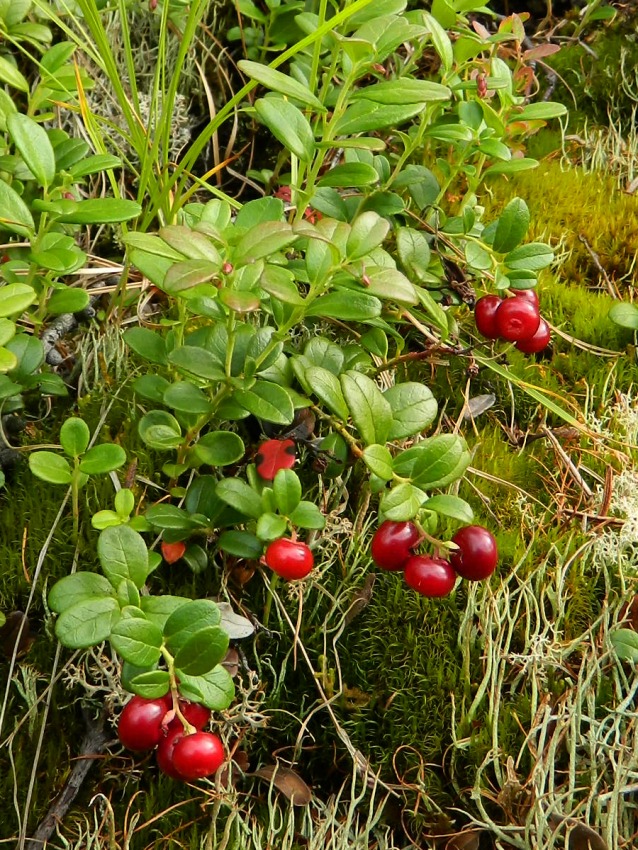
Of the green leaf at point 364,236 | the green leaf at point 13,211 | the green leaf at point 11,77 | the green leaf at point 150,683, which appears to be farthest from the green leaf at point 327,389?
the green leaf at point 11,77

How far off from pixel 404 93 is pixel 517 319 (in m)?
0.51

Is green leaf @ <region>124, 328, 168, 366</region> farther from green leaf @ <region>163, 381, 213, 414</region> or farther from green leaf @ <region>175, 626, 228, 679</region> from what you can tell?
green leaf @ <region>175, 626, 228, 679</region>

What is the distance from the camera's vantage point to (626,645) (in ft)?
5.34

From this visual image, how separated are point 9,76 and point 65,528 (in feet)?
3.38

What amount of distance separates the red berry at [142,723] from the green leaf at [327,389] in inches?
22.8

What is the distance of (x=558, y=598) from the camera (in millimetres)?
1728

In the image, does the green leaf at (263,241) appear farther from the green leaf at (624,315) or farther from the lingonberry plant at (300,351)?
the green leaf at (624,315)

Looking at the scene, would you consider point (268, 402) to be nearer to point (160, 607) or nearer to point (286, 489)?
point (286, 489)

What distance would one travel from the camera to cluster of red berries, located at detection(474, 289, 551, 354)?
187 cm

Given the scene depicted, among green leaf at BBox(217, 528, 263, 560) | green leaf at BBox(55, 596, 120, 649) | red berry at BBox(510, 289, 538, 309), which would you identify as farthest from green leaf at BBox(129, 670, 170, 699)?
red berry at BBox(510, 289, 538, 309)

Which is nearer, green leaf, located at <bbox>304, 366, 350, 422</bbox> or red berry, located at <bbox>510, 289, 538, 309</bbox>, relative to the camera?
green leaf, located at <bbox>304, 366, 350, 422</bbox>

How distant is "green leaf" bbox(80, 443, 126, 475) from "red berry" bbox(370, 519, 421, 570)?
506mm

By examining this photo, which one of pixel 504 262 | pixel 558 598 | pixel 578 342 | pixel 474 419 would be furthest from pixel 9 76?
pixel 558 598

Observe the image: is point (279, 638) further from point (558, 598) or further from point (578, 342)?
point (578, 342)
